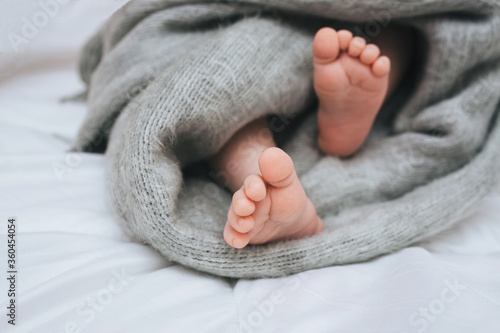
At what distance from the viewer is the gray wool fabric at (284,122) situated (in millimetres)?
474

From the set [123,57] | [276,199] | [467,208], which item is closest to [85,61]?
[123,57]

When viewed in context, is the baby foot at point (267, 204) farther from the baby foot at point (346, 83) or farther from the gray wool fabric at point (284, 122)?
the baby foot at point (346, 83)

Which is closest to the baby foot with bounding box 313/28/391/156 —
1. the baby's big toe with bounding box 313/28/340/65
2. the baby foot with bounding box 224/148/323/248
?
the baby's big toe with bounding box 313/28/340/65

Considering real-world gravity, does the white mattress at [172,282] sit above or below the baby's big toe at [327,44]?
below

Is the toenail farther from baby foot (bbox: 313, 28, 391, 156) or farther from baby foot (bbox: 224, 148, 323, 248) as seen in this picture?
baby foot (bbox: 313, 28, 391, 156)

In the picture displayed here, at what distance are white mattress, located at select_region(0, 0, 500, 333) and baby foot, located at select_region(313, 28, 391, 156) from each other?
188 mm

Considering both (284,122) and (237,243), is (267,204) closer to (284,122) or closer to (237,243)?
(237,243)

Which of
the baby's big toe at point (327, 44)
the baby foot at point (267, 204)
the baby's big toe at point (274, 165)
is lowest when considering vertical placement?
the baby foot at point (267, 204)

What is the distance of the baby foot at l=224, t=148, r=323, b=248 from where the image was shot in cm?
39

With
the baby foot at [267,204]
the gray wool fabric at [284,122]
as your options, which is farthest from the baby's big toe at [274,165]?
the gray wool fabric at [284,122]

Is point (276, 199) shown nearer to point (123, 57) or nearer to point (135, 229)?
point (135, 229)

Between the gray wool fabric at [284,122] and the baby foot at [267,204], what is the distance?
1.7 inches

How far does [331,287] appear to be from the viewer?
1.48ft

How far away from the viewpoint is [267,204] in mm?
412
